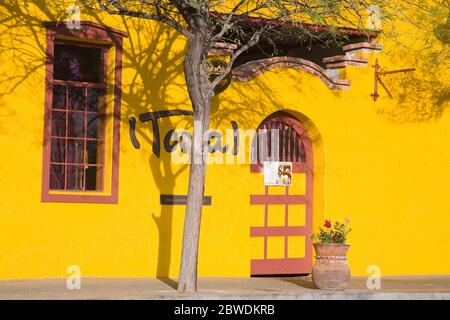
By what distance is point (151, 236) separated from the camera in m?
16.8

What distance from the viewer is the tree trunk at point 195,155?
14242 mm

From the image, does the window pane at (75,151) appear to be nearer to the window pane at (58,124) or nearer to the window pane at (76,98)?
the window pane at (58,124)

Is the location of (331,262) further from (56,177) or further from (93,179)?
(56,177)

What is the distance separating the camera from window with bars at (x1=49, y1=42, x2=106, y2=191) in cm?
1630

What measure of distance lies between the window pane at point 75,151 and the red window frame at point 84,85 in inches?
16.7

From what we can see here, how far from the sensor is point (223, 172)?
17.5 metres

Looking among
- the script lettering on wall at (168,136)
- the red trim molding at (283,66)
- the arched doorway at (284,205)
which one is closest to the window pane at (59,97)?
the script lettering on wall at (168,136)

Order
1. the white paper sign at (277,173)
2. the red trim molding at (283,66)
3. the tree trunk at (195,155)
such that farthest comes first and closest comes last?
1. the white paper sign at (277,173)
2. the red trim molding at (283,66)
3. the tree trunk at (195,155)

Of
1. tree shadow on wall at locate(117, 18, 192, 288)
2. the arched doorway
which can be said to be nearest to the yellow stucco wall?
tree shadow on wall at locate(117, 18, 192, 288)

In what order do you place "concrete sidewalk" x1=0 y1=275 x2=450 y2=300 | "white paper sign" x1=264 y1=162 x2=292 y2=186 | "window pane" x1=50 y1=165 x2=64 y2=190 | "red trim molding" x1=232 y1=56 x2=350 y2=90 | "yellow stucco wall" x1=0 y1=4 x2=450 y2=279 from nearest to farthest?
1. "concrete sidewalk" x1=0 y1=275 x2=450 y2=300
2. "yellow stucco wall" x1=0 y1=4 x2=450 y2=279
3. "window pane" x1=50 y1=165 x2=64 y2=190
4. "red trim molding" x1=232 y1=56 x2=350 y2=90
5. "white paper sign" x1=264 y1=162 x2=292 y2=186

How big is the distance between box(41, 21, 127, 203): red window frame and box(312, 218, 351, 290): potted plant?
11.3ft

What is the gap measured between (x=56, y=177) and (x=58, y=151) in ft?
1.35

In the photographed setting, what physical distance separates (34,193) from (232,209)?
3.51 metres

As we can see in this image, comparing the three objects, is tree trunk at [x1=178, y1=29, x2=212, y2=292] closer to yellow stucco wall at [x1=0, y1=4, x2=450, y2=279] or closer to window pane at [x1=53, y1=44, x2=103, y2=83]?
yellow stucco wall at [x1=0, y1=4, x2=450, y2=279]
